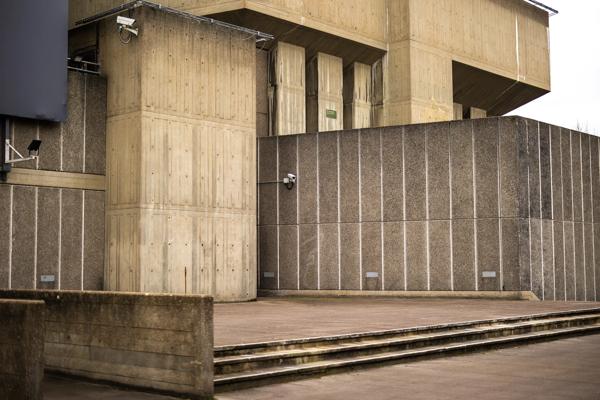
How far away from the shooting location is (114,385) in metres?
10.6

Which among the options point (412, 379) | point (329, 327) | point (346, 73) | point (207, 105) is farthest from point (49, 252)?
point (346, 73)

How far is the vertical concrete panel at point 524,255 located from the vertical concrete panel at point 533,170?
483mm

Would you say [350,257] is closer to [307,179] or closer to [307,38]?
[307,179]

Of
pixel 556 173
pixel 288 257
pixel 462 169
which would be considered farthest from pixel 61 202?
pixel 556 173

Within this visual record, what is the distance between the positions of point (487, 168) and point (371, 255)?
14.2 ft

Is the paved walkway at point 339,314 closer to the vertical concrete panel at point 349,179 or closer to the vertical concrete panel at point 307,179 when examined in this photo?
the vertical concrete panel at point 349,179

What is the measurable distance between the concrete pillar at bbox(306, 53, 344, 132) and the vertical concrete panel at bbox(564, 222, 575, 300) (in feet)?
33.2

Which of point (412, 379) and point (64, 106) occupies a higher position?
point (64, 106)

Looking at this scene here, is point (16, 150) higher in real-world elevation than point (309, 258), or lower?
higher

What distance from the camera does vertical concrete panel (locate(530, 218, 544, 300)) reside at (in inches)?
904

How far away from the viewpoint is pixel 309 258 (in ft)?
84.8

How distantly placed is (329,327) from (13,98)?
10.9 m

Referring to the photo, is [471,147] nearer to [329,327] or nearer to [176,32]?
[176,32]

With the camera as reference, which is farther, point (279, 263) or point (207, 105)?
point (279, 263)
